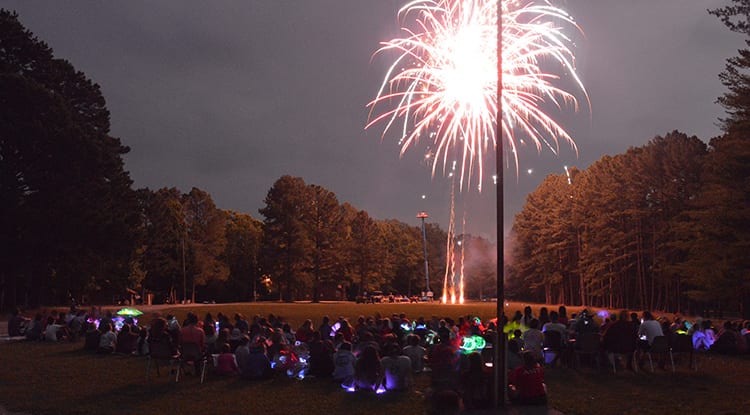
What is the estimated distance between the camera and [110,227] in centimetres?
4341

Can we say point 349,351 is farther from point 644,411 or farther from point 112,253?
point 112,253

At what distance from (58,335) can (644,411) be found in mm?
20481

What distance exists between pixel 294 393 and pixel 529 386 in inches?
187

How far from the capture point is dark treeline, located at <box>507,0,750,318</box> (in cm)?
3288

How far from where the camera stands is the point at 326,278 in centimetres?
7975

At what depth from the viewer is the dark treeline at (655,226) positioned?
32.9 metres

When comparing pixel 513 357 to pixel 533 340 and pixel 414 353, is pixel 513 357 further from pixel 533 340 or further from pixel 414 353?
pixel 414 353

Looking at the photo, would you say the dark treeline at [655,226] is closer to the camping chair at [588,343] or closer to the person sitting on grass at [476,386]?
the camping chair at [588,343]

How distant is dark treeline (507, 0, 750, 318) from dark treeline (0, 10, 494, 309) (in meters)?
23.4

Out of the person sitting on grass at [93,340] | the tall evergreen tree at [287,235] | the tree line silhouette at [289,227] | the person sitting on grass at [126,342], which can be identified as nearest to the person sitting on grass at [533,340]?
the person sitting on grass at [126,342]

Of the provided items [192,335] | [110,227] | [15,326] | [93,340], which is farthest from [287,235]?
[192,335]

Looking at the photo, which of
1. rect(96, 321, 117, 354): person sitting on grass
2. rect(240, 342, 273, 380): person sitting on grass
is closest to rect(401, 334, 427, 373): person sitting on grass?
rect(240, 342, 273, 380): person sitting on grass

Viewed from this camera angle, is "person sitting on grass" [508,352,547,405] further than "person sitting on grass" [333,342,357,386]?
No

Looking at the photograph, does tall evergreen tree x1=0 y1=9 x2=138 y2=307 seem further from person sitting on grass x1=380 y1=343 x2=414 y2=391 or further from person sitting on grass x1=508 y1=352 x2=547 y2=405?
person sitting on grass x1=508 y1=352 x2=547 y2=405
